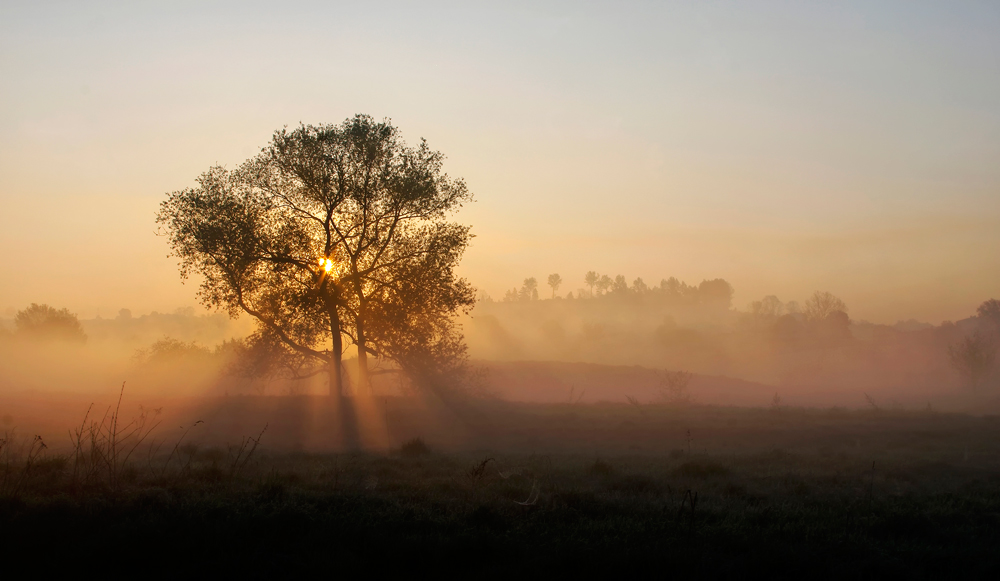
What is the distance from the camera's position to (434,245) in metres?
29.0

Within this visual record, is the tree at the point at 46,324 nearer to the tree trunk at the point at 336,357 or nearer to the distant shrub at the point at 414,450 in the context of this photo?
the tree trunk at the point at 336,357

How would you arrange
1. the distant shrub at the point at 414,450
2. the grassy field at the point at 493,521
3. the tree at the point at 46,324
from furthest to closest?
the tree at the point at 46,324 < the distant shrub at the point at 414,450 < the grassy field at the point at 493,521

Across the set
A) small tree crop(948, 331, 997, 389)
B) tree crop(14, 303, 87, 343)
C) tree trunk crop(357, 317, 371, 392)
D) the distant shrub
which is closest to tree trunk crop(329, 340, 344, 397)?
tree trunk crop(357, 317, 371, 392)

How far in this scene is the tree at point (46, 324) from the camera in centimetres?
10444

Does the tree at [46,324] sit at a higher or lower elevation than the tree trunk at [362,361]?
higher

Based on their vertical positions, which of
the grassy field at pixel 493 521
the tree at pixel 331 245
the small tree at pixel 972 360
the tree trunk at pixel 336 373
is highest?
the tree at pixel 331 245

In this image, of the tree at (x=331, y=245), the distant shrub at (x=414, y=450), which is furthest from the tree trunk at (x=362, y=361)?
the distant shrub at (x=414, y=450)

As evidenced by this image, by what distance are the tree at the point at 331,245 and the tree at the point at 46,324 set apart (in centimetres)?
10150

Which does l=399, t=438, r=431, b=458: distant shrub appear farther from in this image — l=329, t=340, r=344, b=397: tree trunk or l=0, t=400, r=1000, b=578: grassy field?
l=329, t=340, r=344, b=397: tree trunk

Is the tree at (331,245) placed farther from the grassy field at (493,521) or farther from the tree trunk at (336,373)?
the grassy field at (493,521)

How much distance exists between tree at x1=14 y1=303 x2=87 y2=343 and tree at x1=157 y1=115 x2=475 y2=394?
101501 mm

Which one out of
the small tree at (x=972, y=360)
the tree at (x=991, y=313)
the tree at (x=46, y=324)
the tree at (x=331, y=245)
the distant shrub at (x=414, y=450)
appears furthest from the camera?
the tree at (x=991, y=313)

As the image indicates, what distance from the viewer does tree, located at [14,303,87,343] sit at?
343 ft

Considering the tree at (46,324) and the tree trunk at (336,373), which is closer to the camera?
the tree trunk at (336,373)
